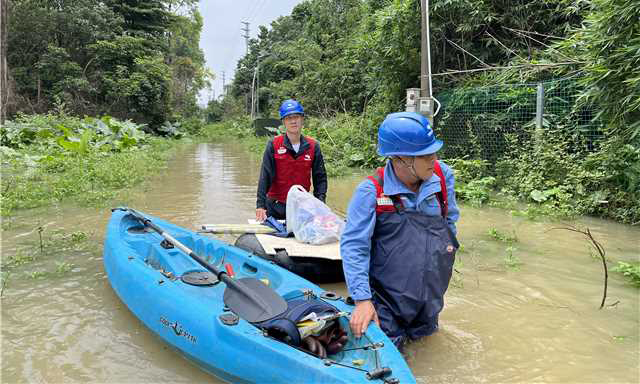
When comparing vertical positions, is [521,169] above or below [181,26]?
below

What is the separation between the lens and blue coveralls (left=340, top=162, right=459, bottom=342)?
8.64 feet

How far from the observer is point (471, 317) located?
4020 mm

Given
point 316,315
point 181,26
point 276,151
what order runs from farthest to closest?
point 181,26
point 276,151
point 316,315

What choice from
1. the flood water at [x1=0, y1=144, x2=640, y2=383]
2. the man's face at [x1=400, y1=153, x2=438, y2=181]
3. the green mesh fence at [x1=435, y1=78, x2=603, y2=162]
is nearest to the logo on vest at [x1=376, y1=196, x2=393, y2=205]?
the man's face at [x1=400, y1=153, x2=438, y2=181]

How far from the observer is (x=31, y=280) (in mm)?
4801

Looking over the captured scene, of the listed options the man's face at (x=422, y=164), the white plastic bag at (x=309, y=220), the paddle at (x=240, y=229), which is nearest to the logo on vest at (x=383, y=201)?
the man's face at (x=422, y=164)

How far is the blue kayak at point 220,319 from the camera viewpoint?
2.49 m

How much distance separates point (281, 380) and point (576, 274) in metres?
3.59

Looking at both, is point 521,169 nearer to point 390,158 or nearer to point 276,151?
point 276,151

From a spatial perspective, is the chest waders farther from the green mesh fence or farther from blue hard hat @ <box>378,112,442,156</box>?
the green mesh fence

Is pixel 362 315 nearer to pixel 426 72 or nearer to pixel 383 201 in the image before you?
pixel 383 201

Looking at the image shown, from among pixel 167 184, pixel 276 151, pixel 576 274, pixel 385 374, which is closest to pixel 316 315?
pixel 385 374

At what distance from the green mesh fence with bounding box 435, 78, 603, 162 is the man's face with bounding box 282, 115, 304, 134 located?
472cm

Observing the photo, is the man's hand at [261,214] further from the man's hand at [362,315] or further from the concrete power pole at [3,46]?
the concrete power pole at [3,46]
